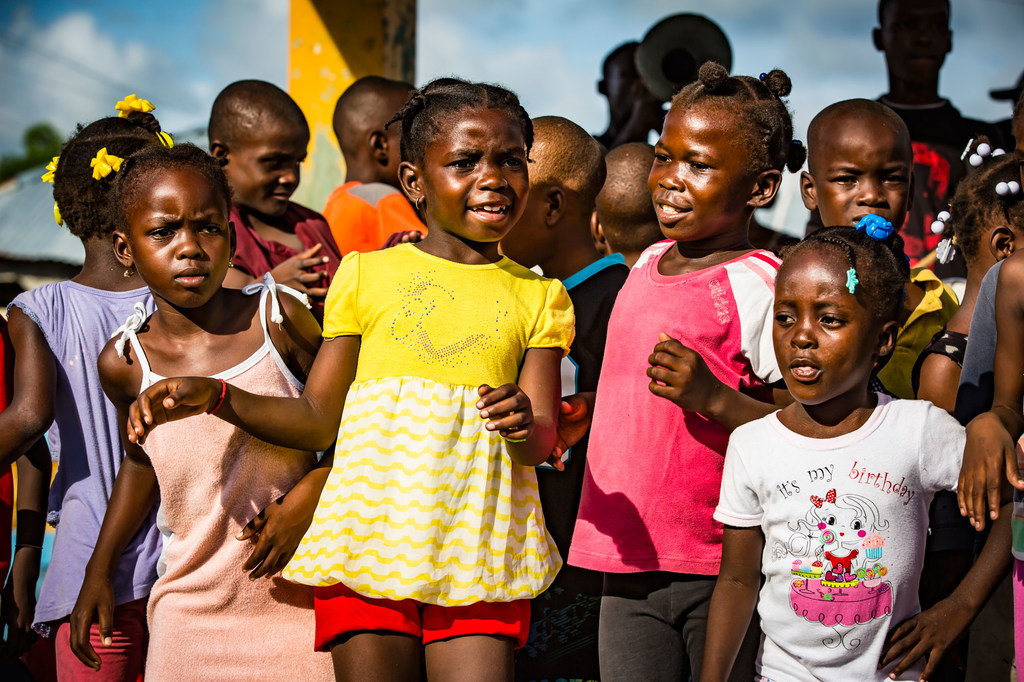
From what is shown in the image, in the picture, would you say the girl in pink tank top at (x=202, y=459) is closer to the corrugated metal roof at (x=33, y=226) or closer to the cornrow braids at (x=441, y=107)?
the cornrow braids at (x=441, y=107)

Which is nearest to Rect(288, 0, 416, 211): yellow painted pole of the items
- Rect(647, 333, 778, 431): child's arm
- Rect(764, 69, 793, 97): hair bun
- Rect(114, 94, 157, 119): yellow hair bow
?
Rect(114, 94, 157, 119): yellow hair bow

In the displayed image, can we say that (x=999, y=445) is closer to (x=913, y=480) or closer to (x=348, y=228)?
(x=913, y=480)

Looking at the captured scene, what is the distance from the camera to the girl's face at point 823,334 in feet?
7.23

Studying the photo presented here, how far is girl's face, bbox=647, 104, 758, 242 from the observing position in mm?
2535

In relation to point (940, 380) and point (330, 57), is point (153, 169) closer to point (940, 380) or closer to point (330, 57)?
point (940, 380)

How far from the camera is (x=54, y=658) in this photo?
294 centimetres

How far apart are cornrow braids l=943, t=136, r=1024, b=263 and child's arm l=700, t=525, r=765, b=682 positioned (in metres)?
1.38

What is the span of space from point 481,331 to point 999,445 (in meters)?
1.14

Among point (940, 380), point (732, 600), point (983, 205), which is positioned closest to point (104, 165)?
point (732, 600)

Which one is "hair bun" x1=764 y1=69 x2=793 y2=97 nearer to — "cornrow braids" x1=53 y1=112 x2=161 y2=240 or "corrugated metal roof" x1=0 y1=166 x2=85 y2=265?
"cornrow braids" x1=53 y1=112 x2=161 y2=240

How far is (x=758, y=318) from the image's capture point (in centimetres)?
241

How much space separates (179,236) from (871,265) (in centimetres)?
172

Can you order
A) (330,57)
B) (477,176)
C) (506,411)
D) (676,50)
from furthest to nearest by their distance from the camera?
(330,57) → (676,50) → (477,176) → (506,411)

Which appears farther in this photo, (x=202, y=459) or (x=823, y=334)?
(x=202, y=459)
